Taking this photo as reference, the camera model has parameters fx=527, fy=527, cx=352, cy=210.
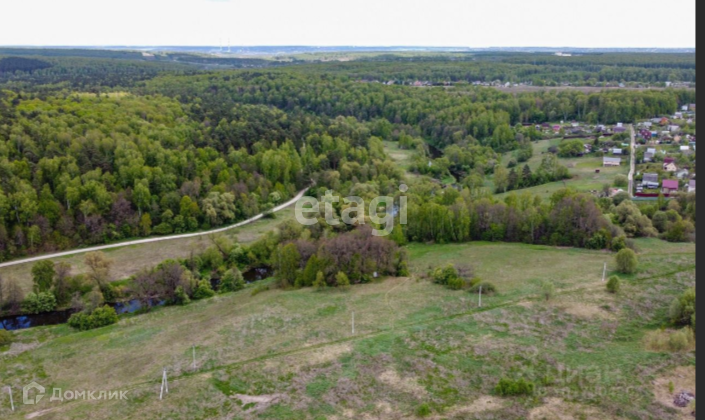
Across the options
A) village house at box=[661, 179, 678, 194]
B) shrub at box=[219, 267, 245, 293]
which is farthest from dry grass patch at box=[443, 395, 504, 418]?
village house at box=[661, 179, 678, 194]

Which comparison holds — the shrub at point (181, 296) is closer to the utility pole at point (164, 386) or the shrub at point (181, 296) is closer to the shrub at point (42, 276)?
the shrub at point (42, 276)

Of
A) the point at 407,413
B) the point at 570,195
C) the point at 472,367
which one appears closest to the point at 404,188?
the point at 570,195

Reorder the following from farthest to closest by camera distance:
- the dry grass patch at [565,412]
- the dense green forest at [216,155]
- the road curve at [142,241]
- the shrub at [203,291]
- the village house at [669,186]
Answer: the dense green forest at [216,155]
the road curve at [142,241]
the village house at [669,186]
the shrub at [203,291]
the dry grass patch at [565,412]

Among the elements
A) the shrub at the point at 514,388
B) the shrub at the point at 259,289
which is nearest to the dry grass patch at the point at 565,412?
the shrub at the point at 514,388

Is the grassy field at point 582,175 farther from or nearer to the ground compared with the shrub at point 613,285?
farther from the ground

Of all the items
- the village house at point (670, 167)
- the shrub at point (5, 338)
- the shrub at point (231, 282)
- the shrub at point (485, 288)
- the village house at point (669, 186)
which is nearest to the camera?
the shrub at point (5, 338)

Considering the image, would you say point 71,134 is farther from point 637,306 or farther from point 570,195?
point 637,306
